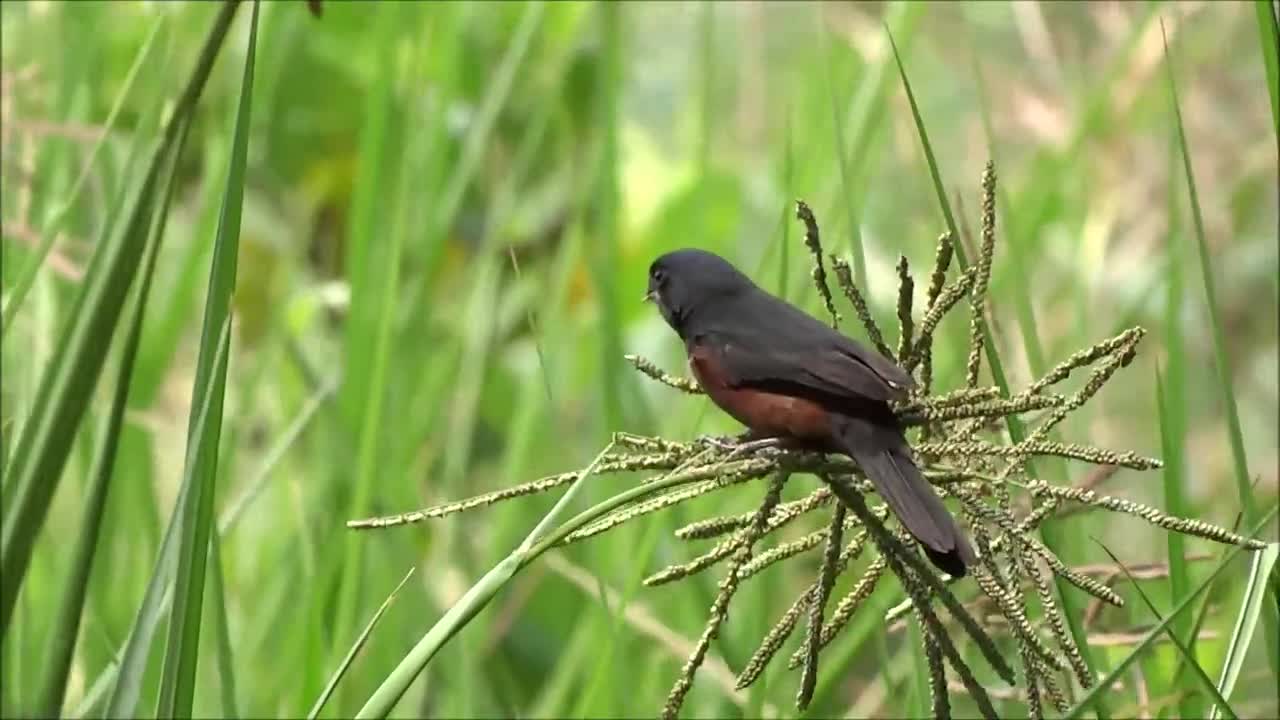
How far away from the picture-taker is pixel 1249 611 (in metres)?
0.82

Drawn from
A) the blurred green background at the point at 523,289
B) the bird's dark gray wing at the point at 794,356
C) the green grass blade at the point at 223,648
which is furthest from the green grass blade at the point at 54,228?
the bird's dark gray wing at the point at 794,356

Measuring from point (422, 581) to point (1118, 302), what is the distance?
1416 millimetres

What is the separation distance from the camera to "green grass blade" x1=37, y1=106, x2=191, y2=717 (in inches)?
24.1

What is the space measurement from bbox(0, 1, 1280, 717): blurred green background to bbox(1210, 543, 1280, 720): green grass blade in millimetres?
135

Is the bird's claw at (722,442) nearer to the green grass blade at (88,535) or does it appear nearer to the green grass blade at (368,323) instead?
the green grass blade at (88,535)

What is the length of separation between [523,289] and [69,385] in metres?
0.64

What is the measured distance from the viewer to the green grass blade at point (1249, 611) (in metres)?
0.79

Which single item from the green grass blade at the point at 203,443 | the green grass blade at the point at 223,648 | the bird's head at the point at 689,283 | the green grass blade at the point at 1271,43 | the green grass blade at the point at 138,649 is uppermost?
the green grass blade at the point at 1271,43

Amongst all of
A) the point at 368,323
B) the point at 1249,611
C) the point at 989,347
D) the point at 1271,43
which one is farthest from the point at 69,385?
the point at 368,323

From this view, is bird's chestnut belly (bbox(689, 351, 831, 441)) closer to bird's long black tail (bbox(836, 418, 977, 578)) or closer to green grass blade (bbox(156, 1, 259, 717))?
bird's long black tail (bbox(836, 418, 977, 578))

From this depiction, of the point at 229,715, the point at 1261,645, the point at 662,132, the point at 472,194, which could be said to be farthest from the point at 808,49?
the point at 229,715

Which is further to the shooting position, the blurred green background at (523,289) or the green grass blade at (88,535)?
the blurred green background at (523,289)

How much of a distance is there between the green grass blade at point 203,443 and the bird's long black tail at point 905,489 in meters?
0.26

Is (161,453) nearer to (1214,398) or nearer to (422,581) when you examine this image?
(422,581)
